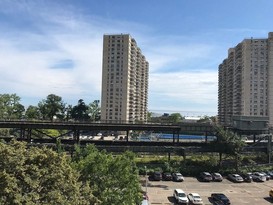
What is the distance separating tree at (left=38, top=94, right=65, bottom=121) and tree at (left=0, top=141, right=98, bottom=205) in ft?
436

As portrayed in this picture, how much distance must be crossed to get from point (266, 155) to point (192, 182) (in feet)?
85.7

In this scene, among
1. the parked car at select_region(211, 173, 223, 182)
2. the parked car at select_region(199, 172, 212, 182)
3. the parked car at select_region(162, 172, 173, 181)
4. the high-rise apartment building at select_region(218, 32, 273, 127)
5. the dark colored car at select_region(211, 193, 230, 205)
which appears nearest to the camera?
the dark colored car at select_region(211, 193, 230, 205)

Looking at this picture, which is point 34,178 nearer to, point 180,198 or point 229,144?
point 180,198

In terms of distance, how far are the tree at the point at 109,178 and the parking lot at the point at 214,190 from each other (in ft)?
48.6

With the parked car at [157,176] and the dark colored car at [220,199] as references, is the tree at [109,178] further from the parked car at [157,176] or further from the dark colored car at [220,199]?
the parked car at [157,176]

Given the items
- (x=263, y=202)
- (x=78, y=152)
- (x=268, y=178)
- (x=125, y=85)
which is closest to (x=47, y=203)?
(x=78, y=152)

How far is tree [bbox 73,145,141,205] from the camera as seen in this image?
77.5ft

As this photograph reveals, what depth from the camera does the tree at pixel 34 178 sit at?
15.4 metres

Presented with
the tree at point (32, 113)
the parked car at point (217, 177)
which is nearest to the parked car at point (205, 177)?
the parked car at point (217, 177)

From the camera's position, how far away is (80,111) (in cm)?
16175

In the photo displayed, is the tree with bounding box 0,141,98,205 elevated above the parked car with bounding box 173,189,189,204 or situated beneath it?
elevated above

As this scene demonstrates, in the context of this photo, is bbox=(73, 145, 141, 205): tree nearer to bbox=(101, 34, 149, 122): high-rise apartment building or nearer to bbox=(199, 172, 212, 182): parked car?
bbox=(199, 172, 212, 182): parked car

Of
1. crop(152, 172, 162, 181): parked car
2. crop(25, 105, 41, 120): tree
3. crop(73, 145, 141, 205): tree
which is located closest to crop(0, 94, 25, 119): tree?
crop(25, 105, 41, 120): tree

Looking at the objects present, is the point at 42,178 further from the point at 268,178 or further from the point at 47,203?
the point at 268,178
